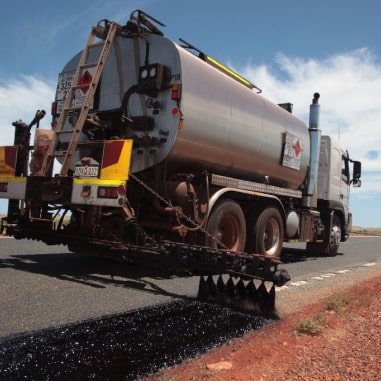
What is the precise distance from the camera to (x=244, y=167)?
772 centimetres

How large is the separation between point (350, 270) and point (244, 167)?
3.73 meters

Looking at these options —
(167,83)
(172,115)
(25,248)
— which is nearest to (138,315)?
(172,115)

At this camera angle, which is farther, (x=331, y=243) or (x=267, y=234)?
(x=331, y=243)

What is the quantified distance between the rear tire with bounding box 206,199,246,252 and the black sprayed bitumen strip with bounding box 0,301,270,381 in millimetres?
2144

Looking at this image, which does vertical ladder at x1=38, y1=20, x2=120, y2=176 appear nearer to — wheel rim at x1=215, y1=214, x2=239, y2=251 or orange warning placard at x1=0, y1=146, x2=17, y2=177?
orange warning placard at x1=0, y1=146, x2=17, y2=177

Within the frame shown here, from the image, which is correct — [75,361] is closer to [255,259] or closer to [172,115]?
[255,259]

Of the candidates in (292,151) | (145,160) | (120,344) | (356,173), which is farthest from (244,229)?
(356,173)

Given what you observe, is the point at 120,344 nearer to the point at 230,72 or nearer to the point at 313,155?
the point at 230,72

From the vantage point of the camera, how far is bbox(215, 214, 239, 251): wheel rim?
7.15m

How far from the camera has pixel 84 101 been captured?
6.47 m

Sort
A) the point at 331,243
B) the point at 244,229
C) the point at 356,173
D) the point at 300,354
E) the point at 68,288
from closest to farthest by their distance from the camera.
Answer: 1. the point at 300,354
2. the point at 68,288
3. the point at 244,229
4. the point at 331,243
5. the point at 356,173

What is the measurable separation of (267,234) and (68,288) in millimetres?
4380

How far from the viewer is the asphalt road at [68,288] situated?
4.31 metres

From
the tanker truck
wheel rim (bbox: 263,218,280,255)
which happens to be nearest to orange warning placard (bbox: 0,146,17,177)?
the tanker truck
